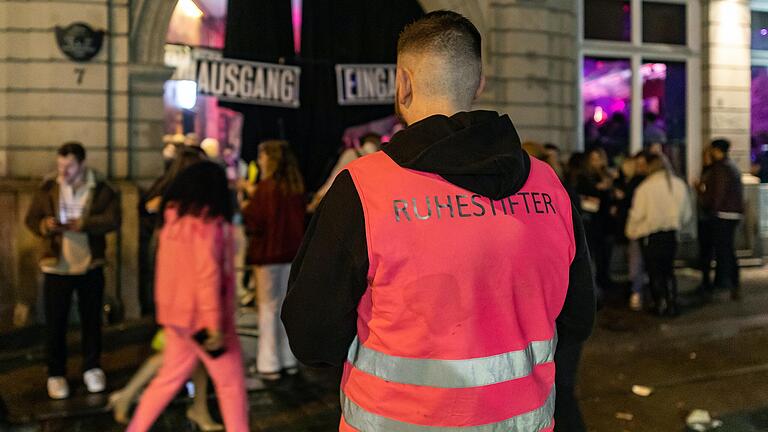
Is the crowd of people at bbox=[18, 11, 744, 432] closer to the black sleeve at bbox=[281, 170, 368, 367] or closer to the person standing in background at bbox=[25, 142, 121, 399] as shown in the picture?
the black sleeve at bbox=[281, 170, 368, 367]

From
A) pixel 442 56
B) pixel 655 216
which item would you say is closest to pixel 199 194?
pixel 442 56

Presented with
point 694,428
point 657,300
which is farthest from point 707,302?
point 694,428

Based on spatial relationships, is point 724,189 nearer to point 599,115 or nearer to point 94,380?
point 599,115

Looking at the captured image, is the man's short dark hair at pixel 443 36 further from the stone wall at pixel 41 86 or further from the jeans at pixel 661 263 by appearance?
the stone wall at pixel 41 86

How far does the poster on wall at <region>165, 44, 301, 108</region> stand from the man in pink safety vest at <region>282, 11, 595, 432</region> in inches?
326

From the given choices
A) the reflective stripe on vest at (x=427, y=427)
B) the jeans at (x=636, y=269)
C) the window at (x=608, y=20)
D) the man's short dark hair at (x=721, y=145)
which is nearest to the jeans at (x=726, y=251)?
the man's short dark hair at (x=721, y=145)

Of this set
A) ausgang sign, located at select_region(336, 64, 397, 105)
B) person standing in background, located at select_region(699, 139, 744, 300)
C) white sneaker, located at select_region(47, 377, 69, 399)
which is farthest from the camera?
ausgang sign, located at select_region(336, 64, 397, 105)

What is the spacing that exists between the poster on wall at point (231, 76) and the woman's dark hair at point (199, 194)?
5.69m

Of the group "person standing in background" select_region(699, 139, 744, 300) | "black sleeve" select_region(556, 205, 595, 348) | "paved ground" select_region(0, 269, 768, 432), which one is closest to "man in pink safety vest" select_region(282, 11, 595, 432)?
"black sleeve" select_region(556, 205, 595, 348)

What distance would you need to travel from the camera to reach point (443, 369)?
1.90 meters

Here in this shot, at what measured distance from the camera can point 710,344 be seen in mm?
7352

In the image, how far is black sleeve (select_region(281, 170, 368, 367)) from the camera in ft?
6.15

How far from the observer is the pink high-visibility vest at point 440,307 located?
1868 millimetres

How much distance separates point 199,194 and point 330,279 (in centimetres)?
266
